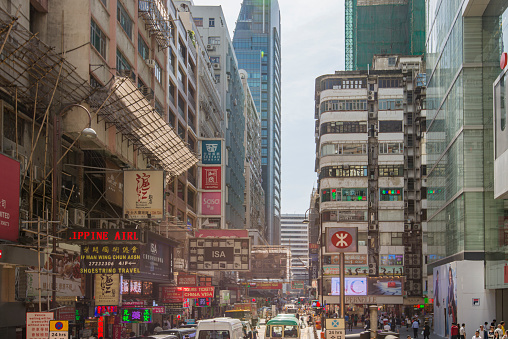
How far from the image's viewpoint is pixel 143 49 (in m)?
43.8

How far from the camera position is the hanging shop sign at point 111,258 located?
30203 mm

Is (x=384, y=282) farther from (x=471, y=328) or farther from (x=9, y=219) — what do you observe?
(x=9, y=219)

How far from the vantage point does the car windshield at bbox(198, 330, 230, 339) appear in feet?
92.1

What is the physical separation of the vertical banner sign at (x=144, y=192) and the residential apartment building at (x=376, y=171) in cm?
5545

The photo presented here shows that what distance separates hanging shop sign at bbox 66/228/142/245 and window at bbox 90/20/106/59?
8.13 meters

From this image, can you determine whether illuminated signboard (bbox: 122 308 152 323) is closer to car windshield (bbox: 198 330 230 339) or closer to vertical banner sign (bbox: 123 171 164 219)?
vertical banner sign (bbox: 123 171 164 219)

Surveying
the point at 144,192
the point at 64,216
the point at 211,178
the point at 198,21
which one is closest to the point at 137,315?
the point at 144,192

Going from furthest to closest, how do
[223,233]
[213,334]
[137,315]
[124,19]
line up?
[223,233] < [124,19] < [137,315] < [213,334]

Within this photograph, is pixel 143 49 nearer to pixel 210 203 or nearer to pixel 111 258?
pixel 111 258

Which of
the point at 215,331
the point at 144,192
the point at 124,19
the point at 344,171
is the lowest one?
the point at 215,331

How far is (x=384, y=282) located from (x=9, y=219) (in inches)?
2717

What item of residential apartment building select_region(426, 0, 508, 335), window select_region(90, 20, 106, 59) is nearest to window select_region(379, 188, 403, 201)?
residential apartment building select_region(426, 0, 508, 335)

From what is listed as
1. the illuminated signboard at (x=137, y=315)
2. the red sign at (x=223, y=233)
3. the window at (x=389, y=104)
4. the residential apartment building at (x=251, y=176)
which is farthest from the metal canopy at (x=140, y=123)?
the residential apartment building at (x=251, y=176)

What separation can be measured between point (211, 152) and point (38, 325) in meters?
45.6
